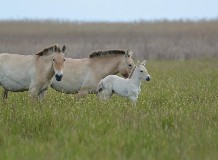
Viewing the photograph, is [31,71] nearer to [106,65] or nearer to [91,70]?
[91,70]

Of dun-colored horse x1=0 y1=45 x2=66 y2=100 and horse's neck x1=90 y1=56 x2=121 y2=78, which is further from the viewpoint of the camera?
horse's neck x1=90 y1=56 x2=121 y2=78

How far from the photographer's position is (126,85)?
10688 millimetres

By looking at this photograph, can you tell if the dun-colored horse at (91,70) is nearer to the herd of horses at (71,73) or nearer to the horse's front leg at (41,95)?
the herd of horses at (71,73)

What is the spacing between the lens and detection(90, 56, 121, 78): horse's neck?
1186 cm

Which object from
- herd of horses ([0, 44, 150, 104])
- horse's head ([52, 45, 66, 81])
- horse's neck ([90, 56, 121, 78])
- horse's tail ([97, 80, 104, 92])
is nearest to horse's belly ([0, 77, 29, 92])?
herd of horses ([0, 44, 150, 104])

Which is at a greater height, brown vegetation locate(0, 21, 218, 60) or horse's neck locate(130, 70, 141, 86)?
horse's neck locate(130, 70, 141, 86)

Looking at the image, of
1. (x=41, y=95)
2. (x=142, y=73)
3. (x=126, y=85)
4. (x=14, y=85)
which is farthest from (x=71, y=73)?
(x=142, y=73)

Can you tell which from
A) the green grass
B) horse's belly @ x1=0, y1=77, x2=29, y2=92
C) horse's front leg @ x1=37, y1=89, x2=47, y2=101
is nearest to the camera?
the green grass

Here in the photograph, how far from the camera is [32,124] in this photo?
7484 millimetres

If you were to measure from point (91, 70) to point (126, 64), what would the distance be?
0.86 m

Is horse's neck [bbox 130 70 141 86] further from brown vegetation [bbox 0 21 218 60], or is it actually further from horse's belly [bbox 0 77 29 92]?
brown vegetation [bbox 0 21 218 60]

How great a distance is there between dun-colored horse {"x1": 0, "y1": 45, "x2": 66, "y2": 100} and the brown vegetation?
61.2 feet

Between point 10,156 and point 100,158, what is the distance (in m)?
1.04

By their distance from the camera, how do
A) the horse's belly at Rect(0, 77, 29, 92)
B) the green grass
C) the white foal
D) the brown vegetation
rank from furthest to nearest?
the brown vegetation → the horse's belly at Rect(0, 77, 29, 92) → the white foal → the green grass
